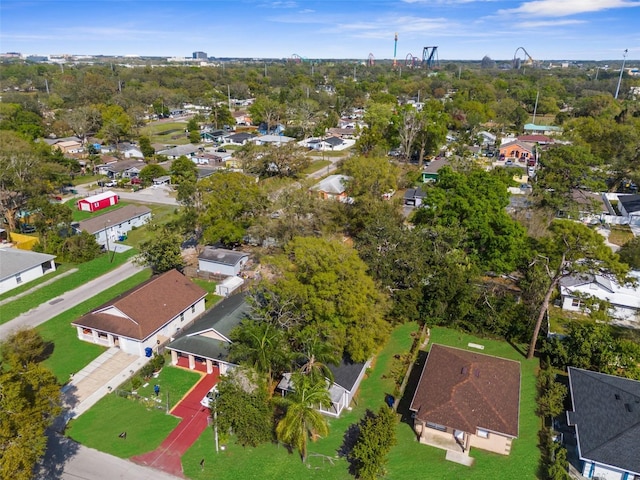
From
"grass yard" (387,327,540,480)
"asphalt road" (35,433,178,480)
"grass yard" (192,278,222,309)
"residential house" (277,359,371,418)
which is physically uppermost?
"residential house" (277,359,371,418)

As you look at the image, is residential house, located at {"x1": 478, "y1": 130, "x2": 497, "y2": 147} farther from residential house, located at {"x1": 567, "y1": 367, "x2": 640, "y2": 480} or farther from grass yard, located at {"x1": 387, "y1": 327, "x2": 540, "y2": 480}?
grass yard, located at {"x1": 387, "y1": 327, "x2": 540, "y2": 480}

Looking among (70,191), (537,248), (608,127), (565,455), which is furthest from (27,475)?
(608,127)

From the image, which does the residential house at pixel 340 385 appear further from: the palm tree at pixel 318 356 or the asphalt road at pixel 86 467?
the asphalt road at pixel 86 467

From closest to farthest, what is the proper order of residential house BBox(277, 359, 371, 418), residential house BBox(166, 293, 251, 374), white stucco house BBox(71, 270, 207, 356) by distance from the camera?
residential house BBox(277, 359, 371, 418) < residential house BBox(166, 293, 251, 374) < white stucco house BBox(71, 270, 207, 356)

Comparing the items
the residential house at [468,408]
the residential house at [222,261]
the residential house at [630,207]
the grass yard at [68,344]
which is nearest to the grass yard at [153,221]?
the residential house at [222,261]

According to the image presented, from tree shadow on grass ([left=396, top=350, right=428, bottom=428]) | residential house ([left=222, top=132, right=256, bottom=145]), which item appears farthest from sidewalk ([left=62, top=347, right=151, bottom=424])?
residential house ([left=222, top=132, right=256, bottom=145])
